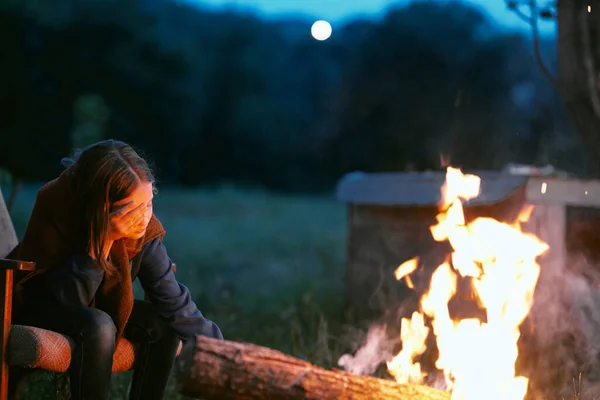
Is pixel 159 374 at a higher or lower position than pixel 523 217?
lower

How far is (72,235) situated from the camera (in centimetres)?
297

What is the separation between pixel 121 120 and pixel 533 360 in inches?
726

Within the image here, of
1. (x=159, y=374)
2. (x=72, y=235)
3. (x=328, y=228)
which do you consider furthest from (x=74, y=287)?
(x=328, y=228)

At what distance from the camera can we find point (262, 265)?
9664 millimetres

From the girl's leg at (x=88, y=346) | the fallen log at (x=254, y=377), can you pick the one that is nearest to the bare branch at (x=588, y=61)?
the fallen log at (x=254, y=377)

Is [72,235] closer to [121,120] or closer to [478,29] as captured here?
[478,29]

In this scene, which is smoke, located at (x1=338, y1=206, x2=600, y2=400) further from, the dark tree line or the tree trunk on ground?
the dark tree line

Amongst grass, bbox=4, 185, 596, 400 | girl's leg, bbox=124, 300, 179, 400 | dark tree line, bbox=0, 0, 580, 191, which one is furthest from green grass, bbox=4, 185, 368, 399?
dark tree line, bbox=0, 0, 580, 191

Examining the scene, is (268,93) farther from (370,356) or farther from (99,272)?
(99,272)

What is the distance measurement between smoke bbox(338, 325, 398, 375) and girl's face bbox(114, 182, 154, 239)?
45.3 inches

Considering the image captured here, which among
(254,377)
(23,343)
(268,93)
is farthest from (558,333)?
(268,93)

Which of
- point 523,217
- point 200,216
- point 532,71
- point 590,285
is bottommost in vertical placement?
point 200,216

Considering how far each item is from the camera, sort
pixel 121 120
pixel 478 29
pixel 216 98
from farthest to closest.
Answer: pixel 216 98 < pixel 121 120 < pixel 478 29

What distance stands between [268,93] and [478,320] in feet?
80.0
